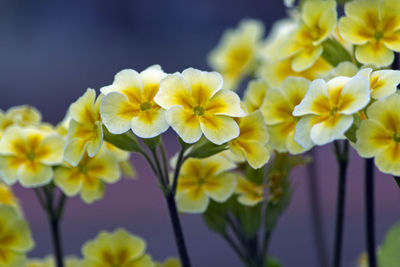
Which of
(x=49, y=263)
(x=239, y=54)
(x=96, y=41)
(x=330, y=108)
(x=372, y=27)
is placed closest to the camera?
(x=330, y=108)

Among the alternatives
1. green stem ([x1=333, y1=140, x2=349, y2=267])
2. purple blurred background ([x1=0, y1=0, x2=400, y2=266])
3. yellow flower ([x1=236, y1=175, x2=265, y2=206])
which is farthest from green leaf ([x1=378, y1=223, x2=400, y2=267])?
purple blurred background ([x1=0, y1=0, x2=400, y2=266])

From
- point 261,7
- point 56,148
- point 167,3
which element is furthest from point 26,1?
point 56,148

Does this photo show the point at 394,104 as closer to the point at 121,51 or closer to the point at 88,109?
the point at 88,109

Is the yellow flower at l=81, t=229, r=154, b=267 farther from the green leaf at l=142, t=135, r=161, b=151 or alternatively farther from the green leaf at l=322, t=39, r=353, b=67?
the green leaf at l=322, t=39, r=353, b=67

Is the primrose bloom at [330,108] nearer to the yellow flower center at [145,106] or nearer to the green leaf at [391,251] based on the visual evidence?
the yellow flower center at [145,106]

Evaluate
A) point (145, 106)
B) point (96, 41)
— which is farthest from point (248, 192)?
point (96, 41)

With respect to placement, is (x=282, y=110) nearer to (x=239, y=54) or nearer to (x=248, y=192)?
(x=248, y=192)
